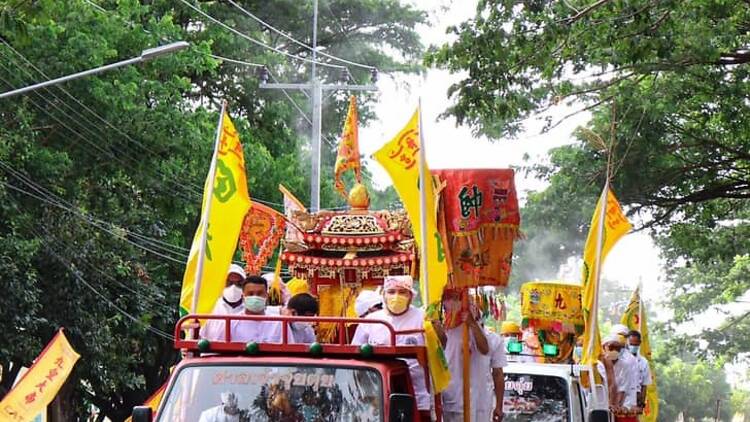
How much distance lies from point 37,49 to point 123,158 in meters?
2.96

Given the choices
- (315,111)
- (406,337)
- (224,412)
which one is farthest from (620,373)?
(315,111)

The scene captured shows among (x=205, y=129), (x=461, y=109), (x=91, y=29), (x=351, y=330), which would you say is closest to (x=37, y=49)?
(x=91, y=29)

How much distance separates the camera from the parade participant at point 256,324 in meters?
8.48

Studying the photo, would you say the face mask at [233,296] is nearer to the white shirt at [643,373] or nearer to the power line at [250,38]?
the white shirt at [643,373]

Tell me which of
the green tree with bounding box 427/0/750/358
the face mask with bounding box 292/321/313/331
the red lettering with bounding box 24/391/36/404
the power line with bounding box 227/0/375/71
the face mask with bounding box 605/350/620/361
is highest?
the power line with bounding box 227/0/375/71

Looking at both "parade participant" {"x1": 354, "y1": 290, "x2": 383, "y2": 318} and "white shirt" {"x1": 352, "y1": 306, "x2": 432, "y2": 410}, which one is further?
"parade participant" {"x1": 354, "y1": 290, "x2": 383, "y2": 318}

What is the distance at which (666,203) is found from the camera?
20297 millimetres

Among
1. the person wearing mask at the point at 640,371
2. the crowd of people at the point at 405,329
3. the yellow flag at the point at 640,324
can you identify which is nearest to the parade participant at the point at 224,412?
the crowd of people at the point at 405,329

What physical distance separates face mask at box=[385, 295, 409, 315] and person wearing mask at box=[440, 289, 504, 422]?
2.62 ft

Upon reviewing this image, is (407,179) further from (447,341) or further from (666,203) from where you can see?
(666,203)

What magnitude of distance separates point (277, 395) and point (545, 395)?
165 inches

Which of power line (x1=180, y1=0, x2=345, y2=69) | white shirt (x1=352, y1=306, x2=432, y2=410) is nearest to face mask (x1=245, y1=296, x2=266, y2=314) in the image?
white shirt (x1=352, y1=306, x2=432, y2=410)

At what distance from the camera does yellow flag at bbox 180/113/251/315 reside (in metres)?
10.7

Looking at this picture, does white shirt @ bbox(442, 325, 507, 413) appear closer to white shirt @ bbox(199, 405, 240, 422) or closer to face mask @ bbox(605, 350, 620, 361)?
white shirt @ bbox(199, 405, 240, 422)
